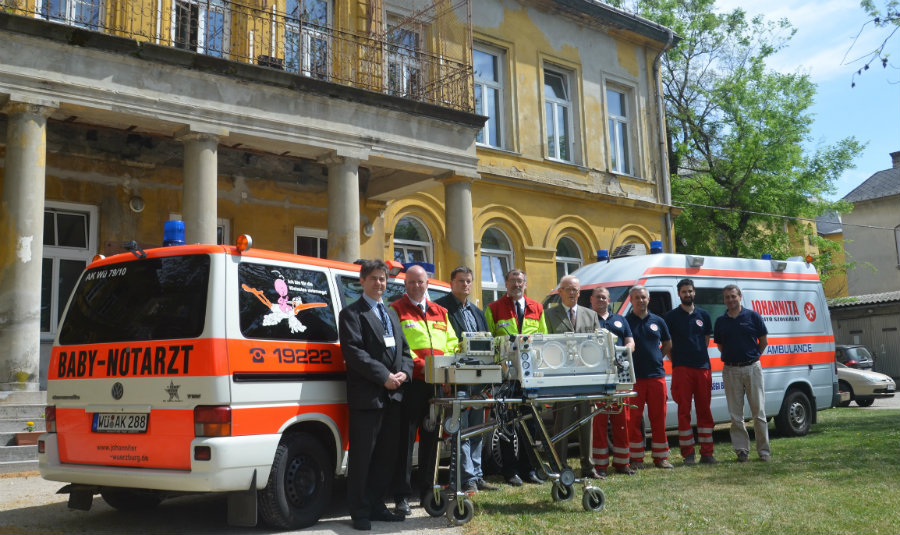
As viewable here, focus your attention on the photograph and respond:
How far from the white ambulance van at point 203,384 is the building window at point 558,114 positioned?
45.4ft

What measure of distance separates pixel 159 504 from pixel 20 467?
267 cm

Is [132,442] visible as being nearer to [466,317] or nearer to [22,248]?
[466,317]

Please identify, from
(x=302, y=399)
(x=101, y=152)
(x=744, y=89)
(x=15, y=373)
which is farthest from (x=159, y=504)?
(x=744, y=89)

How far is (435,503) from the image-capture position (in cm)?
598

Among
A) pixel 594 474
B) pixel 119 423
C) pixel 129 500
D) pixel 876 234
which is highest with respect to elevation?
pixel 876 234

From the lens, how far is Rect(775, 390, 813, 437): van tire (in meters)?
11.6

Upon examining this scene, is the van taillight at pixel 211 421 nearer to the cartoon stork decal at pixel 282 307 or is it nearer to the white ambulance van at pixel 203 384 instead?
the white ambulance van at pixel 203 384

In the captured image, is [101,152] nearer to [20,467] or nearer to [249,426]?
[20,467]

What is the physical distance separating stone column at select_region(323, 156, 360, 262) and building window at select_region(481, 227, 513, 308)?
212 inches

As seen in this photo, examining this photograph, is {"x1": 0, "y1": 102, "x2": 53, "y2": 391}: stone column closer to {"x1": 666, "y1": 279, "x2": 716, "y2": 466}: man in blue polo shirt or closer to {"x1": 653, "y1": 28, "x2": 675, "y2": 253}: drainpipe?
{"x1": 666, "y1": 279, "x2": 716, "y2": 466}: man in blue polo shirt

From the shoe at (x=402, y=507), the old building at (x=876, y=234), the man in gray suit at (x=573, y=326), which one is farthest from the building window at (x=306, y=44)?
the old building at (x=876, y=234)

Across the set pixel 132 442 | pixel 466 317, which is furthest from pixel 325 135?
pixel 132 442

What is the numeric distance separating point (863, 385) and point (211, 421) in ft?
61.0

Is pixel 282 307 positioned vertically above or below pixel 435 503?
above
